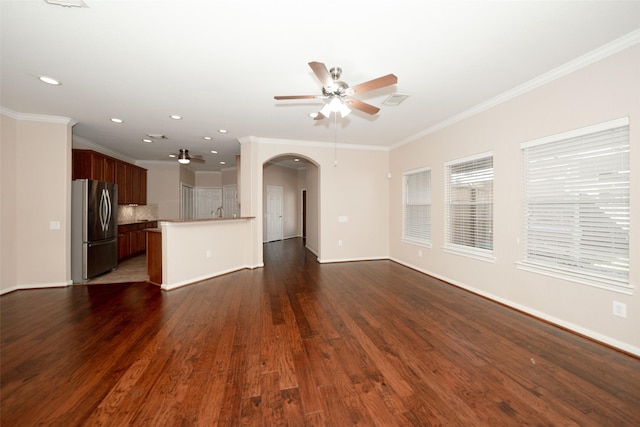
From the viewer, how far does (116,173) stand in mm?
5750

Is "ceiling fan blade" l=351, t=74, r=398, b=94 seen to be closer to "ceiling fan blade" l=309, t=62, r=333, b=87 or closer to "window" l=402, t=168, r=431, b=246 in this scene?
"ceiling fan blade" l=309, t=62, r=333, b=87

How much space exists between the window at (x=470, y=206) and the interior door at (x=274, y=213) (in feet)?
20.6

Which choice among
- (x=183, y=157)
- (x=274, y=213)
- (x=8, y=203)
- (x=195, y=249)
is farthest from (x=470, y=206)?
(x=8, y=203)

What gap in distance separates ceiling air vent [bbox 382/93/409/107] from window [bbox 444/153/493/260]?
1.46 meters

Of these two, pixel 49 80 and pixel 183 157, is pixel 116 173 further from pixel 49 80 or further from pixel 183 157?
pixel 49 80

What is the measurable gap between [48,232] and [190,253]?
2.30m

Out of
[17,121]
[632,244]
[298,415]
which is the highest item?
[17,121]

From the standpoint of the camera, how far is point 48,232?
4043mm

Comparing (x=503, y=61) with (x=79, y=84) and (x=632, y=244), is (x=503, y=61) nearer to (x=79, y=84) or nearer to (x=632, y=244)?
(x=632, y=244)

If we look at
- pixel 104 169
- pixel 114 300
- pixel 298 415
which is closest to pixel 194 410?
pixel 298 415

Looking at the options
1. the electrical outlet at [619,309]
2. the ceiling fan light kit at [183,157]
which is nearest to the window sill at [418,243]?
the electrical outlet at [619,309]

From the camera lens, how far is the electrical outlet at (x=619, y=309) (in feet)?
7.25

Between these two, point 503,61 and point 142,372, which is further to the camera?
point 503,61

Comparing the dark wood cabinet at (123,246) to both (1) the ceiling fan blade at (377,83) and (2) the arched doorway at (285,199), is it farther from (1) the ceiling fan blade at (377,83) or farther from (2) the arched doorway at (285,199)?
(1) the ceiling fan blade at (377,83)
